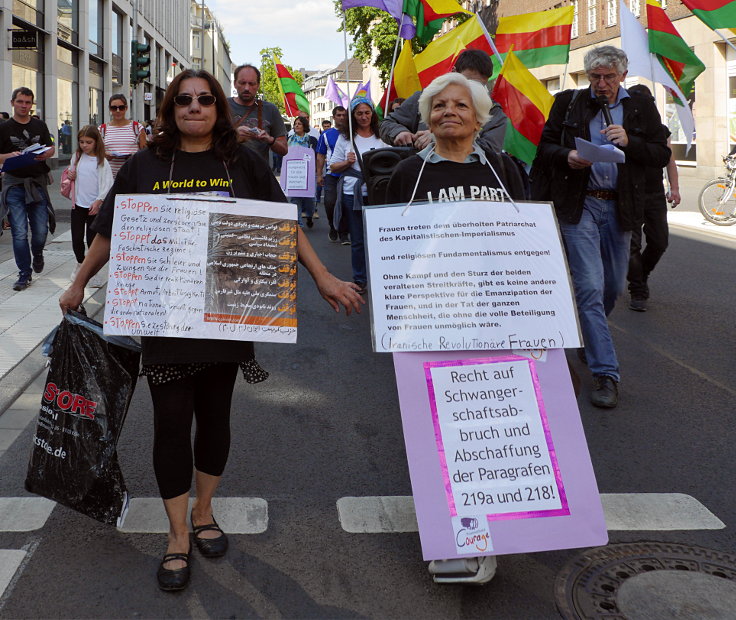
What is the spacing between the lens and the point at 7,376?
5.55 metres

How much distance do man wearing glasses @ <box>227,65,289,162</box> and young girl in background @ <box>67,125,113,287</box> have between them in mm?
1735

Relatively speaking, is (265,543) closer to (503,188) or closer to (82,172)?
(503,188)

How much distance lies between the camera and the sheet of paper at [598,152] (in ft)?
14.7

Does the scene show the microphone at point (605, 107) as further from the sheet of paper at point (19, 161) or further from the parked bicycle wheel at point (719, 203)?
the parked bicycle wheel at point (719, 203)

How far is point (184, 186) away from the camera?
308 cm

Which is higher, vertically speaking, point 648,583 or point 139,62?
point 139,62

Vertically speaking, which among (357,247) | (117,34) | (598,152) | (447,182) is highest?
(117,34)

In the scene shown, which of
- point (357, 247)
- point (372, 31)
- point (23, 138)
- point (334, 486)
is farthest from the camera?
point (372, 31)

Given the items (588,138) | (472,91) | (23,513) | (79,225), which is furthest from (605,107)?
(79,225)

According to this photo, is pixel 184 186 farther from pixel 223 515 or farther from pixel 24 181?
pixel 24 181

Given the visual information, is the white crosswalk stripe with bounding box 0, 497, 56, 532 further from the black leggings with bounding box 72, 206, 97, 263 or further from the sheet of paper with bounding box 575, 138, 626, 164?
the black leggings with bounding box 72, 206, 97, 263

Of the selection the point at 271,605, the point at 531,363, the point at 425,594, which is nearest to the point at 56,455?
the point at 271,605

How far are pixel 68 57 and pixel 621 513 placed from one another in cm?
3036

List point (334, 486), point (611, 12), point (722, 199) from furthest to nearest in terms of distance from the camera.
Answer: point (611, 12) < point (722, 199) < point (334, 486)
